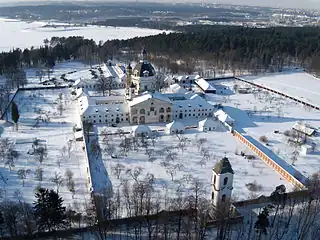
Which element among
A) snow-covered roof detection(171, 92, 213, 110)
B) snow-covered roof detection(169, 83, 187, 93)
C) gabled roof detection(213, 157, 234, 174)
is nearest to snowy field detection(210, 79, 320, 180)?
snow-covered roof detection(171, 92, 213, 110)

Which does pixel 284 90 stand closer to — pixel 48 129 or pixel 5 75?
pixel 48 129

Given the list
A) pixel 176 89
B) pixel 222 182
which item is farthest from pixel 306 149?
pixel 176 89

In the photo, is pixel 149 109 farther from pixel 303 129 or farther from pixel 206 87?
pixel 303 129

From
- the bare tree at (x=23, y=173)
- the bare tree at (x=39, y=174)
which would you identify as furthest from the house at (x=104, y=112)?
the bare tree at (x=23, y=173)

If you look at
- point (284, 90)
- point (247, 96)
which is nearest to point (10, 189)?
point (247, 96)

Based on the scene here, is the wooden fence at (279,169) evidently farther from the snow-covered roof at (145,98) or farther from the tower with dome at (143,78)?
the tower with dome at (143,78)

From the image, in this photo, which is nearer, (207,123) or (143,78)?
(207,123)

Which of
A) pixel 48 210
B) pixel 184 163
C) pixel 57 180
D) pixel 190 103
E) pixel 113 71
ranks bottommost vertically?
pixel 57 180
